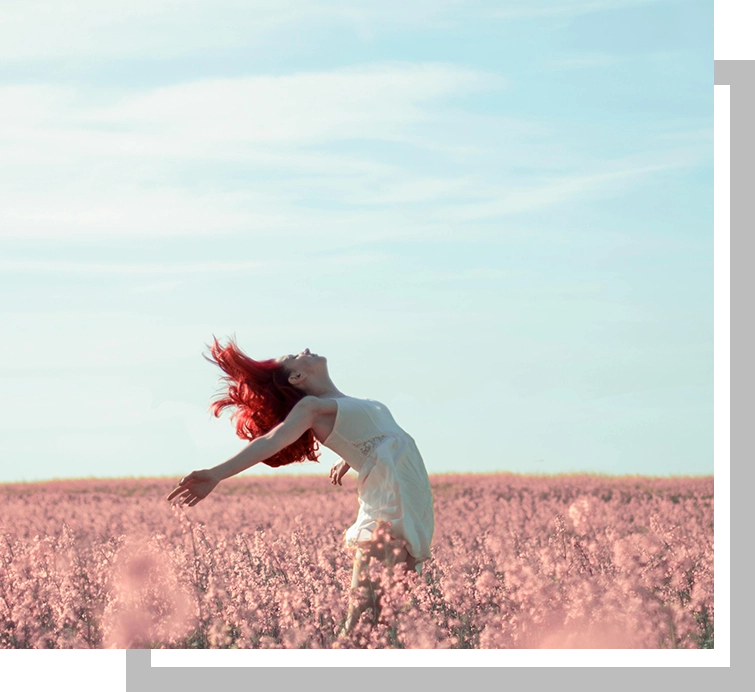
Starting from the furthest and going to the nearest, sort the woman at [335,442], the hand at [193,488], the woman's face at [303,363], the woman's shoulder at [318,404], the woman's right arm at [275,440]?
1. the woman's face at [303,363]
2. the woman's shoulder at [318,404]
3. the woman at [335,442]
4. the woman's right arm at [275,440]
5. the hand at [193,488]

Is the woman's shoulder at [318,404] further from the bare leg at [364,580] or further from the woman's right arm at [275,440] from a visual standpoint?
the bare leg at [364,580]

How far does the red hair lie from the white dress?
0.31 metres

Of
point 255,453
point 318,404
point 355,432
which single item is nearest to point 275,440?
point 255,453

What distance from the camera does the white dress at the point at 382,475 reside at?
4.70 m

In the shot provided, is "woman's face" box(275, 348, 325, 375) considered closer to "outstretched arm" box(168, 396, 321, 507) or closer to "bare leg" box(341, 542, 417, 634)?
"outstretched arm" box(168, 396, 321, 507)

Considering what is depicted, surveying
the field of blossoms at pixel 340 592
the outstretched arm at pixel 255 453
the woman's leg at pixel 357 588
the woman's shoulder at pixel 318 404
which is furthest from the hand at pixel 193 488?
the woman's leg at pixel 357 588

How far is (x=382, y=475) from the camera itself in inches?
186

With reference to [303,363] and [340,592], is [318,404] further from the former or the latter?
[340,592]

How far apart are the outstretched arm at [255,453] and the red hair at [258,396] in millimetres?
262

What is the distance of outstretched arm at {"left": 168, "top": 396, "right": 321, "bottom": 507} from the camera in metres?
4.34

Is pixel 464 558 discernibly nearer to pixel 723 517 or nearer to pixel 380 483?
pixel 380 483

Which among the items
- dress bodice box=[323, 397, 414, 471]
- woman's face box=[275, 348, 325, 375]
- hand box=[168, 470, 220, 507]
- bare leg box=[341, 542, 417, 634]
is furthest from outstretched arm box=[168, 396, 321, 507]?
bare leg box=[341, 542, 417, 634]

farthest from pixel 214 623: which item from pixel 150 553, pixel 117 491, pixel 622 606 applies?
pixel 117 491

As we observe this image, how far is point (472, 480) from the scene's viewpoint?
10031mm
